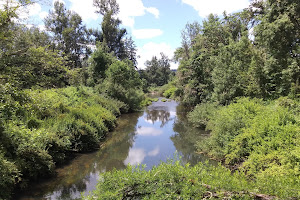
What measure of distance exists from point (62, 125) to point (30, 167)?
3463 mm

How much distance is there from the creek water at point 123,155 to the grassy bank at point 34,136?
58 centimetres

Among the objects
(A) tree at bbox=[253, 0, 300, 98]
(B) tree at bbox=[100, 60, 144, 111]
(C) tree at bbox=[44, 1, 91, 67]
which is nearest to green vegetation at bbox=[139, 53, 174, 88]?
(C) tree at bbox=[44, 1, 91, 67]

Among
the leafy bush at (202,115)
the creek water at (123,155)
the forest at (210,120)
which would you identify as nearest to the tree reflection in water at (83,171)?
the creek water at (123,155)

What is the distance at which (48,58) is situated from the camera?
966 centimetres

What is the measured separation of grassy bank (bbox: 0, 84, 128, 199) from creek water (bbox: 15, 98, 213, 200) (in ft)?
1.90

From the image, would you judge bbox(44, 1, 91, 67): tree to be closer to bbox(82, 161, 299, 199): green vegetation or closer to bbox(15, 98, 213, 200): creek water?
bbox(15, 98, 213, 200): creek water

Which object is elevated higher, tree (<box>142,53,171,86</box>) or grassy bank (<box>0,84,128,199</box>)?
tree (<box>142,53,171,86</box>)

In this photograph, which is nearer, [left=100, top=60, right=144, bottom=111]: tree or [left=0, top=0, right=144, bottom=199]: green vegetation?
[left=0, top=0, right=144, bottom=199]: green vegetation

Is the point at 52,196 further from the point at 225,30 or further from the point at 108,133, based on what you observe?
the point at 225,30

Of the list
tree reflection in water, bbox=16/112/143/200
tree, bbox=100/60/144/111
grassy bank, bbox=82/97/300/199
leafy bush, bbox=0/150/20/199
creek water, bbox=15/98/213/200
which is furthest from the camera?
tree, bbox=100/60/144/111

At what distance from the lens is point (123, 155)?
12344 millimetres

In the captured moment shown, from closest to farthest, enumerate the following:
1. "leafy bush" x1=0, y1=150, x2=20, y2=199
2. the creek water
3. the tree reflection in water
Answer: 1. "leafy bush" x1=0, y1=150, x2=20, y2=199
2. the tree reflection in water
3. the creek water

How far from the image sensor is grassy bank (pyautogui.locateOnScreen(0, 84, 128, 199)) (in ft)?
24.2

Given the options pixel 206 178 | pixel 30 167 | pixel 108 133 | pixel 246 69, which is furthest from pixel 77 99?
pixel 206 178
